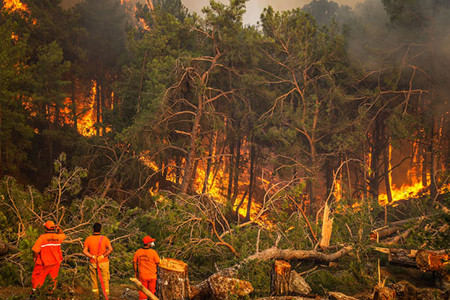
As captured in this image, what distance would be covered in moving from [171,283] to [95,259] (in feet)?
4.37

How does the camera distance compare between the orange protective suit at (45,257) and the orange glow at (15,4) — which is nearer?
the orange protective suit at (45,257)

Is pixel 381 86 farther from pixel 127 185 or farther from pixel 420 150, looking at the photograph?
pixel 127 185

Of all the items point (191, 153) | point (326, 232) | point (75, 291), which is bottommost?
point (75, 291)

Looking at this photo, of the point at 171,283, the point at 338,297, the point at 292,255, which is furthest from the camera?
the point at 292,255

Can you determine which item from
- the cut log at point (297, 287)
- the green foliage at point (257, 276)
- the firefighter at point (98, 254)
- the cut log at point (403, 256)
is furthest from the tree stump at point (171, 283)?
the cut log at point (403, 256)

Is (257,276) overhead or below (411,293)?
overhead

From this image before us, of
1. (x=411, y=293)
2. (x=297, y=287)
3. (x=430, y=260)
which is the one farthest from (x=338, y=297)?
(x=430, y=260)

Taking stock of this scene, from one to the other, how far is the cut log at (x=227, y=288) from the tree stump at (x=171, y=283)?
539 millimetres

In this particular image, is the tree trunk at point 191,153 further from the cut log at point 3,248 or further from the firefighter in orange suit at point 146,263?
the firefighter in orange suit at point 146,263

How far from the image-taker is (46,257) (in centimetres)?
575

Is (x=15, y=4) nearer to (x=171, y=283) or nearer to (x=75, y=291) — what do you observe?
(x=75, y=291)

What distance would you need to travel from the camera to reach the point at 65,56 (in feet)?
78.2

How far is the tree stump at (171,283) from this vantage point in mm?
5629

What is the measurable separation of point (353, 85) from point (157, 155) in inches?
408
